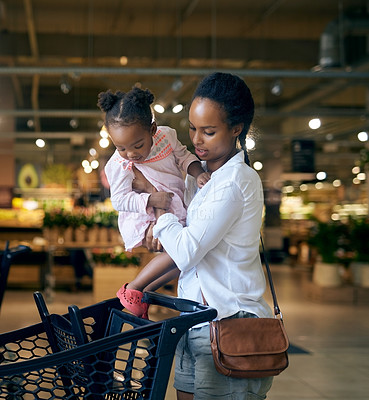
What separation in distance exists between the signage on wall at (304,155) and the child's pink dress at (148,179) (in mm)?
11706

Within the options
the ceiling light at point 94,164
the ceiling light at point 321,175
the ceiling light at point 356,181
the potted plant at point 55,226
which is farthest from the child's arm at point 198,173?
the ceiling light at point 356,181

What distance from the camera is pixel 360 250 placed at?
9703mm

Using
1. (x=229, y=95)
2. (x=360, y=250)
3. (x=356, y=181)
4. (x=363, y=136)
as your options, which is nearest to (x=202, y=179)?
(x=229, y=95)

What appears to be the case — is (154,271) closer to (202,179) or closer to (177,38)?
(202,179)

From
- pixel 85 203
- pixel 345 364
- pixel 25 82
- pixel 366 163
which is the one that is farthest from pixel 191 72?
pixel 25 82

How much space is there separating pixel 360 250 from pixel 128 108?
8.49m

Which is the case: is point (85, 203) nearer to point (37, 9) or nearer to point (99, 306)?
point (37, 9)

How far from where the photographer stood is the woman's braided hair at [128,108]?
170 cm

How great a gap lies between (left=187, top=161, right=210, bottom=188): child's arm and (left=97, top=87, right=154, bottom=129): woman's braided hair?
7.1 inches

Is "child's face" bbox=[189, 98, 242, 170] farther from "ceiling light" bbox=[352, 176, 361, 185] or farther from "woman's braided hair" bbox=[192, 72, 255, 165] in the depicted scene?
"ceiling light" bbox=[352, 176, 361, 185]

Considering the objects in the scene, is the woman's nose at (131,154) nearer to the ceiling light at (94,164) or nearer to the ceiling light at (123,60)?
the ceiling light at (123,60)

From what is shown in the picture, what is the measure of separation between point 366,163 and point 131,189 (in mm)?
8421

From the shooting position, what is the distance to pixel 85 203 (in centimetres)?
1255

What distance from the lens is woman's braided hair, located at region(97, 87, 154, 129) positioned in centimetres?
170
